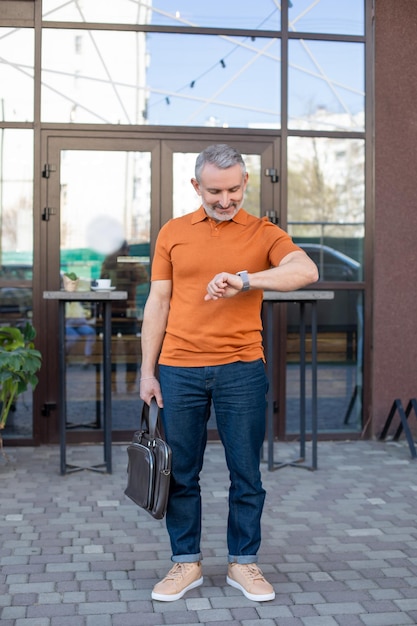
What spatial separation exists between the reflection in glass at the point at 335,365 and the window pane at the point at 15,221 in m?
2.01

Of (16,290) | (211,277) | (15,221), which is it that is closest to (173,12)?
(15,221)

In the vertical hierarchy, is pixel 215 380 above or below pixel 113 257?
below

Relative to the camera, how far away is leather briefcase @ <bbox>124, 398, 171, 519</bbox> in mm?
3729

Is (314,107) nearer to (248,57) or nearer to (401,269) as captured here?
(248,57)

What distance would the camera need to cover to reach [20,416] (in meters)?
7.00

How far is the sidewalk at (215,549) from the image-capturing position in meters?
3.71

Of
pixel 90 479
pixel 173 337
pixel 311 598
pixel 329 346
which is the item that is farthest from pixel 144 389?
pixel 329 346

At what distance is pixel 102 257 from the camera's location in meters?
7.02

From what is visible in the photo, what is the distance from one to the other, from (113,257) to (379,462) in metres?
2.44

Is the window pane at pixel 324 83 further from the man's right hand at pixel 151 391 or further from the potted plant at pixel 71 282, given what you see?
the man's right hand at pixel 151 391

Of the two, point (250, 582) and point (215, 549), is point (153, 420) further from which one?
point (215, 549)

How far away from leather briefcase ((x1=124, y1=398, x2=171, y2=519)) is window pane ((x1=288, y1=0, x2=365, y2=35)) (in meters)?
4.22

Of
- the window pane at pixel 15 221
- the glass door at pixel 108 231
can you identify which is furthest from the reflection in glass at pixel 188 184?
the window pane at pixel 15 221

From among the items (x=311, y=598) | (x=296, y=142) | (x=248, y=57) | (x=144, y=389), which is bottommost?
(x=311, y=598)
